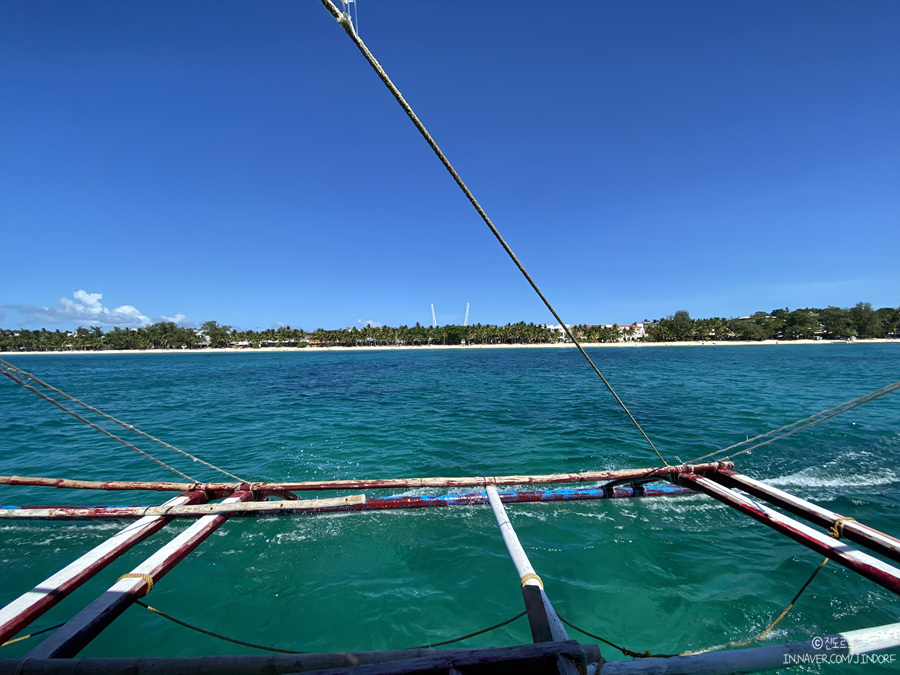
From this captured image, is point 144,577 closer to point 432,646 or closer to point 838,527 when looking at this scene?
point 432,646

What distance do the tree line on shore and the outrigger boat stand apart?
143 m

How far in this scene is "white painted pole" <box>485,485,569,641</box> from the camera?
270 cm

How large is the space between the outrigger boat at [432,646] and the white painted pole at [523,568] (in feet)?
0.05

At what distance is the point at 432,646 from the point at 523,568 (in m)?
1.12

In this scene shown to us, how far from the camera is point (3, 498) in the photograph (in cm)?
835

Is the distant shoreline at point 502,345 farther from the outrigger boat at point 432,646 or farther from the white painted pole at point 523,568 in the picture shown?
the white painted pole at point 523,568

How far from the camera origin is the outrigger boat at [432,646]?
2.29m

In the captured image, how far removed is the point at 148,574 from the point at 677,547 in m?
7.74

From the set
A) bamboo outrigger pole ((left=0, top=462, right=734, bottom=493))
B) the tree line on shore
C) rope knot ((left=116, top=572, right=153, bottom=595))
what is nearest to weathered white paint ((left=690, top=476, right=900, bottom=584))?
bamboo outrigger pole ((left=0, top=462, right=734, bottom=493))

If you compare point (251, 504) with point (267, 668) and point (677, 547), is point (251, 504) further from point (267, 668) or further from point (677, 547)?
point (677, 547)

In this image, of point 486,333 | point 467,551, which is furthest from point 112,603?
point 486,333

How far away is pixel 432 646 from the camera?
332 centimetres

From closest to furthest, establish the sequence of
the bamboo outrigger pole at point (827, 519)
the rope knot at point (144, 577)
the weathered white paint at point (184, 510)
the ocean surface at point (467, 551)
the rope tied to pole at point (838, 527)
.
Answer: the rope knot at point (144, 577)
the bamboo outrigger pole at point (827, 519)
the rope tied to pole at point (838, 527)
the ocean surface at point (467, 551)
the weathered white paint at point (184, 510)

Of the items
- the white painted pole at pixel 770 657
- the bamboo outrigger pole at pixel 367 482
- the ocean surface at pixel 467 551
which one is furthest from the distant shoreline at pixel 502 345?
the white painted pole at pixel 770 657
